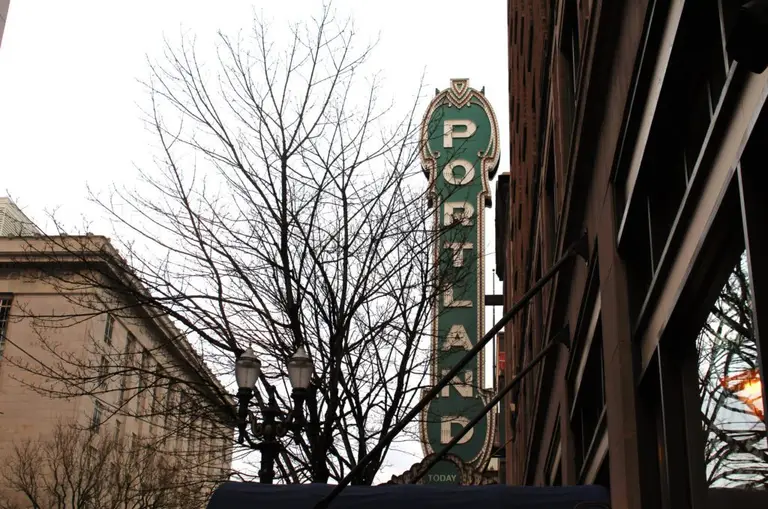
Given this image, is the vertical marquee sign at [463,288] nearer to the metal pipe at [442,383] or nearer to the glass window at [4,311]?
the metal pipe at [442,383]

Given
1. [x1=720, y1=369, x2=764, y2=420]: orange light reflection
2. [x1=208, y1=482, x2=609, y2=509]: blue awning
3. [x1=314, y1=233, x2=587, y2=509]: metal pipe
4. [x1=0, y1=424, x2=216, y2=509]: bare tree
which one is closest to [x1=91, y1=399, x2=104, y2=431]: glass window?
[x1=0, y1=424, x2=216, y2=509]: bare tree

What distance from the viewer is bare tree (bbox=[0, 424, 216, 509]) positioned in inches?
1356

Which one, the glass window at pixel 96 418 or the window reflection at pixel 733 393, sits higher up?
the glass window at pixel 96 418

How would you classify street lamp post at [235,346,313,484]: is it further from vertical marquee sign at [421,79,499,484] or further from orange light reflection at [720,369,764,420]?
vertical marquee sign at [421,79,499,484]

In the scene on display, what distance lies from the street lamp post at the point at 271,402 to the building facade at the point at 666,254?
383cm

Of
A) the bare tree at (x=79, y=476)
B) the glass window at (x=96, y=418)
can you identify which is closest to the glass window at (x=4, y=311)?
the glass window at (x=96, y=418)

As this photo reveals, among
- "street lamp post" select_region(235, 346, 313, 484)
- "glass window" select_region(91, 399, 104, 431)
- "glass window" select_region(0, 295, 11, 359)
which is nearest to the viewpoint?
"street lamp post" select_region(235, 346, 313, 484)

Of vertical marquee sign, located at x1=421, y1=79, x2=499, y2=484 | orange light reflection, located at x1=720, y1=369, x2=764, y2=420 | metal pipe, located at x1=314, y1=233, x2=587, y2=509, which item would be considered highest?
vertical marquee sign, located at x1=421, y1=79, x2=499, y2=484

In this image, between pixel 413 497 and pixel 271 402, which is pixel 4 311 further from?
pixel 413 497

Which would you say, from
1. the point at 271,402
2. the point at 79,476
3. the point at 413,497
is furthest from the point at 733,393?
the point at 79,476

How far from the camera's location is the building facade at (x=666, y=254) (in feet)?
17.6

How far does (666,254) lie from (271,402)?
26.8 feet

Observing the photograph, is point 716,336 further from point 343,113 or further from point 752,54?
point 343,113

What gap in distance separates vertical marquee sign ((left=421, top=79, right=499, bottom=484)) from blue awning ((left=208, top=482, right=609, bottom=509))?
1388 centimetres
